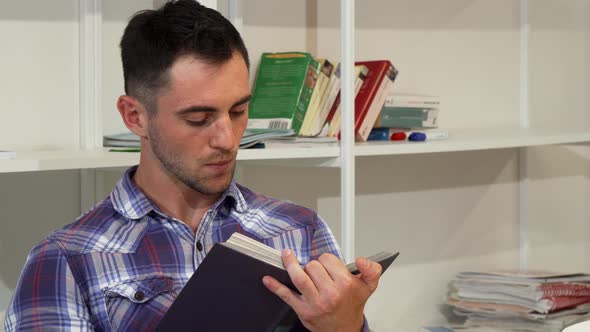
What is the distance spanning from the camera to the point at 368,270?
1.19 meters

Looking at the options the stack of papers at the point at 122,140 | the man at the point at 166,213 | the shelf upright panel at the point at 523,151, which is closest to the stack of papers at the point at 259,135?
the stack of papers at the point at 122,140

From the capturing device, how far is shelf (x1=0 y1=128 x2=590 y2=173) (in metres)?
1.61

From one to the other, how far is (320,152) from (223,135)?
0.76 meters

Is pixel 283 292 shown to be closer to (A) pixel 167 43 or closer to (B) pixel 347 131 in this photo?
(A) pixel 167 43

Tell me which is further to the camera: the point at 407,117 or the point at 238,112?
the point at 407,117

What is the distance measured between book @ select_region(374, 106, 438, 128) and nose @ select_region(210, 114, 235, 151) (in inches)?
41.5

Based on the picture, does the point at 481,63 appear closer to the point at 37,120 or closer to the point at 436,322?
the point at 436,322

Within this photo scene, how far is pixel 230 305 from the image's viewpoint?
1146mm

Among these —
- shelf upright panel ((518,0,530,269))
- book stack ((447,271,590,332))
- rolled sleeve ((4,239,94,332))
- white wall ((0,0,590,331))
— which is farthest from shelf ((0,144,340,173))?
shelf upright panel ((518,0,530,269))

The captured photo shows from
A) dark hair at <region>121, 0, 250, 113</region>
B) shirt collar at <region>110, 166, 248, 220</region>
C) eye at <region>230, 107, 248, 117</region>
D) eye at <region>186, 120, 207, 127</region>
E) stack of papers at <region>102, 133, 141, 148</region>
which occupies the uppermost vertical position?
dark hair at <region>121, 0, 250, 113</region>

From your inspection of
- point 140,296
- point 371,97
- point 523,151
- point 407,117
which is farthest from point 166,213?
point 523,151

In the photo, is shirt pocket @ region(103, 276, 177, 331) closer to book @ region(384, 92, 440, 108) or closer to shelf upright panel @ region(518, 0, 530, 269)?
book @ region(384, 92, 440, 108)

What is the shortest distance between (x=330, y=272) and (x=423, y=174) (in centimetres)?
160

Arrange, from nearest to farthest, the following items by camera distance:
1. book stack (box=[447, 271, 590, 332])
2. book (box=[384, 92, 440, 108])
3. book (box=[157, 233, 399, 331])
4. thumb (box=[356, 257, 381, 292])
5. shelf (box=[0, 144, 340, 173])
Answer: book (box=[157, 233, 399, 331]) < thumb (box=[356, 257, 381, 292]) < shelf (box=[0, 144, 340, 173]) < book (box=[384, 92, 440, 108]) < book stack (box=[447, 271, 590, 332])
